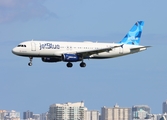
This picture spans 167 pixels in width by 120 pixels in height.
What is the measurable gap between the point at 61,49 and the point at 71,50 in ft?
8.14

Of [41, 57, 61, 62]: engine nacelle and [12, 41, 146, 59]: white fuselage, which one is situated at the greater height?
[12, 41, 146, 59]: white fuselage

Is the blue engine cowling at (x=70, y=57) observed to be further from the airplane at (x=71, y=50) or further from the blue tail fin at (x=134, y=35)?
the blue tail fin at (x=134, y=35)

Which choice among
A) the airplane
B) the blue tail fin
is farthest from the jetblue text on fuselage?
the blue tail fin

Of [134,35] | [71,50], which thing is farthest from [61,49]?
[134,35]

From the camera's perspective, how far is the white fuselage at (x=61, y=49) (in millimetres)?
144125

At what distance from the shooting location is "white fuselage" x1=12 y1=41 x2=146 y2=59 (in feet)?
473

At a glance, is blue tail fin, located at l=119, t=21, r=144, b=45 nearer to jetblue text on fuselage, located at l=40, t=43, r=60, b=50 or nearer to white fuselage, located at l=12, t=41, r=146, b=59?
white fuselage, located at l=12, t=41, r=146, b=59

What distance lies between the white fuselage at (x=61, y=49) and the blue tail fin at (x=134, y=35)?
6.82m

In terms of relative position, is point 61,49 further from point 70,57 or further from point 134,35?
point 134,35

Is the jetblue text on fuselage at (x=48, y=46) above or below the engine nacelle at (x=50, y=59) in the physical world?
above

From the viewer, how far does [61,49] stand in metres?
147

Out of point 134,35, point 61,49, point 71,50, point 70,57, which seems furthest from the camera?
point 134,35

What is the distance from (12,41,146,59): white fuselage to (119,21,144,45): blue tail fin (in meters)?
6.82

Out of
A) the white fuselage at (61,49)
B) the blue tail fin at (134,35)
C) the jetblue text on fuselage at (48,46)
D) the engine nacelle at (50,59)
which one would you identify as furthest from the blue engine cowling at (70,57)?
the blue tail fin at (134,35)
